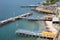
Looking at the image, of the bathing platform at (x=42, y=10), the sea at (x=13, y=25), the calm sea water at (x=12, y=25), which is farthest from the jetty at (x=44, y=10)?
the calm sea water at (x=12, y=25)

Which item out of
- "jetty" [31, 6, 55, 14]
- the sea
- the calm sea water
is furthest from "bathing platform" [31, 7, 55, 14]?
the calm sea water

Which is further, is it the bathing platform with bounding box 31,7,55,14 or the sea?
the bathing platform with bounding box 31,7,55,14

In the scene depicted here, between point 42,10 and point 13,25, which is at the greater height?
point 42,10

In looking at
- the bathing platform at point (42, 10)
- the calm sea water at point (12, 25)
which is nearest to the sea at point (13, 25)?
the calm sea water at point (12, 25)

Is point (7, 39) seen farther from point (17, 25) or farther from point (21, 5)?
point (21, 5)

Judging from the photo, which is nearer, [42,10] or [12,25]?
[12,25]

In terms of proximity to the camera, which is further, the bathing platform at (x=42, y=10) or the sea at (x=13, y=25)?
the bathing platform at (x=42, y=10)

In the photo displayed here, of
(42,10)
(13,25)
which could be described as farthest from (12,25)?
(42,10)

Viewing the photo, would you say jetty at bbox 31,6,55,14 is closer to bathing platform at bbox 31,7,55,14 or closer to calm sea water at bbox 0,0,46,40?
bathing platform at bbox 31,7,55,14

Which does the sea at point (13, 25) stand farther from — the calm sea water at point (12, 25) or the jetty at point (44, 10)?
the jetty at point (44, 10)

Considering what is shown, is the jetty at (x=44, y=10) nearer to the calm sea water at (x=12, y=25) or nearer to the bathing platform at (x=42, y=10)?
the bathing platform at (x=42, y=10)

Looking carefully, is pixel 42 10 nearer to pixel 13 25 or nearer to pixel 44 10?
pixel 44 10

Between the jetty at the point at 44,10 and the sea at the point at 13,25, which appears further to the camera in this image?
the jetty at the point at 44,10
